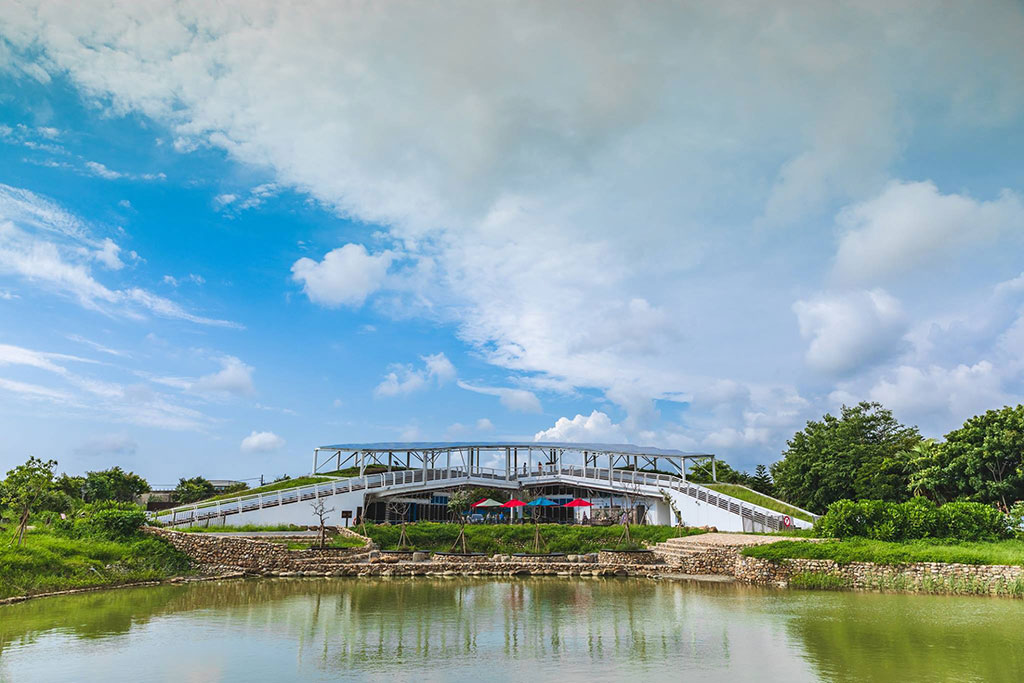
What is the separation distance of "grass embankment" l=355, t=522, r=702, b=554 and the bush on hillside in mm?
8140

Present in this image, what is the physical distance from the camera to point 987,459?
25359 mm

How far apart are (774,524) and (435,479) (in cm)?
1924

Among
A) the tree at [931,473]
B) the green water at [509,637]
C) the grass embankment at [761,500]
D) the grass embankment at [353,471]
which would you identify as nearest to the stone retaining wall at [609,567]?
the green water at [509,637]

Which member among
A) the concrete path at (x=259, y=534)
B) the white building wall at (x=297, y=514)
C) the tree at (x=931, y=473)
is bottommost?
the concrete path at (x=259, y=534)

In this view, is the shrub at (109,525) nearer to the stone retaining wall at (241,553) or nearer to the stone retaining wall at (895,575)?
the stone retaining wall at (241,553)

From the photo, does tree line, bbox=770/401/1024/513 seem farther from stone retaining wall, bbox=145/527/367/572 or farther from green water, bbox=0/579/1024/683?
stone retaining wall, bbox=145/527/367/572

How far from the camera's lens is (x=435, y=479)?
3866 cm

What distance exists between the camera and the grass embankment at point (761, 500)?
28547mm

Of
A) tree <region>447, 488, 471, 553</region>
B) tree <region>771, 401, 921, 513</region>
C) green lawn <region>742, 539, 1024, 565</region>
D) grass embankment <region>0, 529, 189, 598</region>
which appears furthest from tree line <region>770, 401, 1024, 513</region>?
grass embankment <region>0, 529, 189, 598</region>

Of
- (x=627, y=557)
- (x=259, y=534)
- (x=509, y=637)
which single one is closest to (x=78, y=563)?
(x=259, y=534)

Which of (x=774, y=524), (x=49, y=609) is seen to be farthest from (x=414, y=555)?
(x=774, y=524)

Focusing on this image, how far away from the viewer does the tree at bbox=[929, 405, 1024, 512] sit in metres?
24.6

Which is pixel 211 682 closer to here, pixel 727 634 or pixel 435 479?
pixel 727 634

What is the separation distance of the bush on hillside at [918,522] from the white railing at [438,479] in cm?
648
